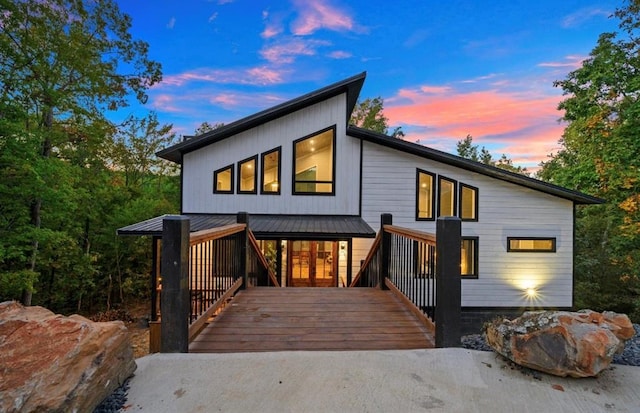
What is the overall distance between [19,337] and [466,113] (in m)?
18.0

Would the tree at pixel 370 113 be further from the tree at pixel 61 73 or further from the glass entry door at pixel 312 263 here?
the glass entry door at pixel 312 263

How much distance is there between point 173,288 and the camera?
233 cm

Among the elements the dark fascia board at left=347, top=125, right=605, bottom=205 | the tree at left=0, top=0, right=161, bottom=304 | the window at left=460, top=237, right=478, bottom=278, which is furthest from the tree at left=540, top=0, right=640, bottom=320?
the tree at left=0, top=0, right=161, bottom=304

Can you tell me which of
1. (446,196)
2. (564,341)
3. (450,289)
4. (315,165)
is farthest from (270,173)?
(564,341)

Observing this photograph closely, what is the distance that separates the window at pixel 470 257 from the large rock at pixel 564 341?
6971 mm

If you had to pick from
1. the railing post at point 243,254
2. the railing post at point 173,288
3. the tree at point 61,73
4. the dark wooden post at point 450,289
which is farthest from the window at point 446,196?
the tree at point 61,73

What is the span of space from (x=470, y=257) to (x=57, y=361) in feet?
30.8

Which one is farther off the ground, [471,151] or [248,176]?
[471,151]

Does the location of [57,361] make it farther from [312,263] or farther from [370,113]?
[370,113]

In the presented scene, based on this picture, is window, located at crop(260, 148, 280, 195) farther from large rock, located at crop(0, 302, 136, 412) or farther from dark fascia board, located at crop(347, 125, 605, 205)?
large rock, located at crop(0, 302, 136, 412)

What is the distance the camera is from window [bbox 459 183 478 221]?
877 cm

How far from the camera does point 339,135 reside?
8.95m

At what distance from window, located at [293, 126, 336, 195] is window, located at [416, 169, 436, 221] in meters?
2.60

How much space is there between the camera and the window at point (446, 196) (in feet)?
28.9
